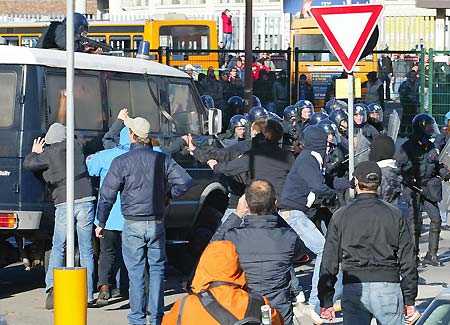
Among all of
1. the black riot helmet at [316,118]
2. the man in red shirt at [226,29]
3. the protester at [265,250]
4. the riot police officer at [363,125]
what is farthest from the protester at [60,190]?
the man in red shirt at [226,29]

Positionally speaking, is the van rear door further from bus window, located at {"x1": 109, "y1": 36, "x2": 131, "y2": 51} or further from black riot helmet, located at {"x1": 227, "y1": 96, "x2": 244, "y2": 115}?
bus window, located at {"x1": 109, "y1": 36, "x2": 131, "y2": 51}

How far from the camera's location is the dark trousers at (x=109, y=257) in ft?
39.9

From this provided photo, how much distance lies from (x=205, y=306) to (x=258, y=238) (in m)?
2.04

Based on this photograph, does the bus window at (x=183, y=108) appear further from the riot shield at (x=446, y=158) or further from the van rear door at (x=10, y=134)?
the riot shield at (x=446, y=158)

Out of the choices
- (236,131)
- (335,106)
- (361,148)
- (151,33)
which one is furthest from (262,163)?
(151,33)

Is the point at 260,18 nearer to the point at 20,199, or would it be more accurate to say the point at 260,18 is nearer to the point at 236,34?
the point at 236,34

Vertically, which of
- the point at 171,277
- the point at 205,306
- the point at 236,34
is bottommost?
the point at 171,277

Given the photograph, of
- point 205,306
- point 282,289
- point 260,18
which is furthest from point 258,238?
point 260,18

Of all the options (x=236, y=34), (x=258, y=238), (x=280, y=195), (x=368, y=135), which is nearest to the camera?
(x=258, y=238)

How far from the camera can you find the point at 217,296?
5.84m

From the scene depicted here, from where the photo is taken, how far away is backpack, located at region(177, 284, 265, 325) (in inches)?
227

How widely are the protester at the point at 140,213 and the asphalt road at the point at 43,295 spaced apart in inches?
40.2

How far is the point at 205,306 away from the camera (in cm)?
582

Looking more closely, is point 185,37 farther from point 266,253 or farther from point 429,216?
point 266,253
